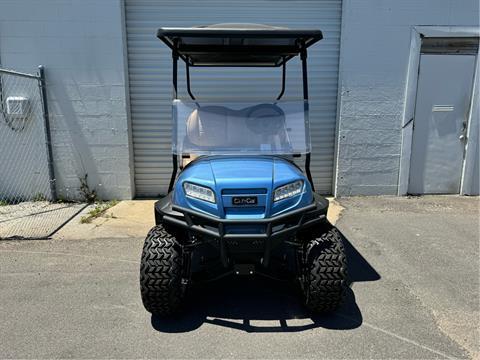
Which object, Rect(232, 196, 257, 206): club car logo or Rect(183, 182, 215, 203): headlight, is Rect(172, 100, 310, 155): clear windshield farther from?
Rect(232, 196, 257, 206): club car logo

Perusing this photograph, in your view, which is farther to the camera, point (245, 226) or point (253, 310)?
point (253, 310)

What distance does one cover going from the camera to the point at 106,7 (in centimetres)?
567

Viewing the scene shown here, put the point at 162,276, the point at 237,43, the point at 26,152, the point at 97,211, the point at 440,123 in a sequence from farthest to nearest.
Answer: the point at 440,123
the point at 26,152
the point at 97,211
the point at 237,43
the point at 162,276

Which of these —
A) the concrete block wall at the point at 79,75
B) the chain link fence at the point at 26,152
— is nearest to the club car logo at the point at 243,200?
the chain link fence at the point at 26,152

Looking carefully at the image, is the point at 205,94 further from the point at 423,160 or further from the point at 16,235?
the point at 423,160

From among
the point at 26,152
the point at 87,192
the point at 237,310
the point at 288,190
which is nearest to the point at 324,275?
the point at 288,190

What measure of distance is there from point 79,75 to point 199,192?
13.6 feet

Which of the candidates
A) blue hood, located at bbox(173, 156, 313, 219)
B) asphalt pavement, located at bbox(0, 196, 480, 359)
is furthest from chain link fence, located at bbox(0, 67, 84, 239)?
blue hood, located at bbox(173, 156, 313, 219)

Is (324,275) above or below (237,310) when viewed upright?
above

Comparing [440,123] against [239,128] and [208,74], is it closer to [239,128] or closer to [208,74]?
[208,74]

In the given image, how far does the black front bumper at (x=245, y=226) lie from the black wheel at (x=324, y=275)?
20 centimetres

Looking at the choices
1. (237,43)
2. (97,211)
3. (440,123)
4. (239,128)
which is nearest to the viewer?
(239,128)

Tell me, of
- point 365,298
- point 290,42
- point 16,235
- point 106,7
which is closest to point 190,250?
point 365,298

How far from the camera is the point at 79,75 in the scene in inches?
228
